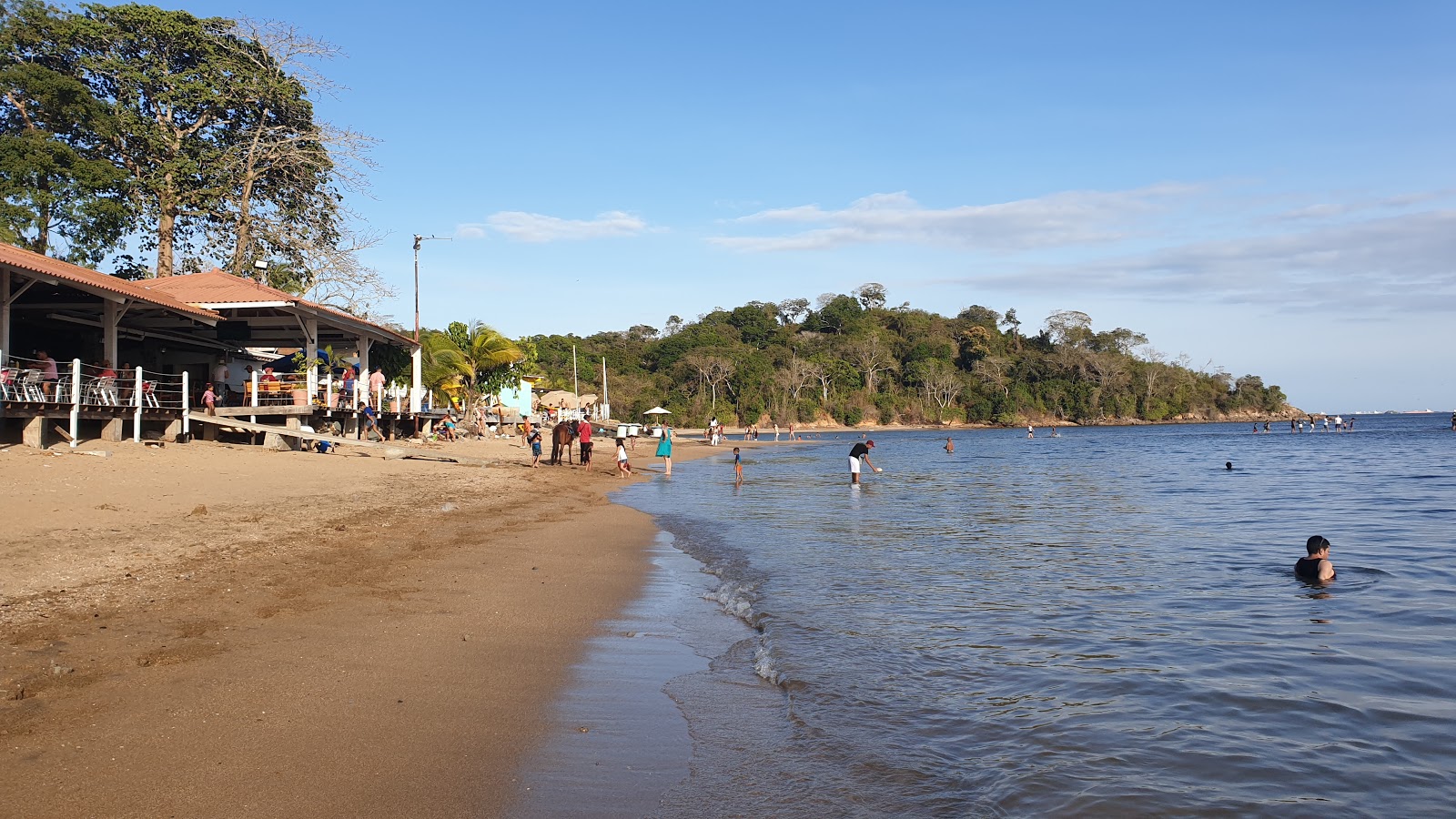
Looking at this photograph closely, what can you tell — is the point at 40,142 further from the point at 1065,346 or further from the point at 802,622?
the point at 1065,346

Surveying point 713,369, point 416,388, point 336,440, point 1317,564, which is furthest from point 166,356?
point 713,369

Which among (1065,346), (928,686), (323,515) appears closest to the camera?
(928,686)

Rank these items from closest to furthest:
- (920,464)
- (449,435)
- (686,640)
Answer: (686,640) → (449,435) → (920,464)

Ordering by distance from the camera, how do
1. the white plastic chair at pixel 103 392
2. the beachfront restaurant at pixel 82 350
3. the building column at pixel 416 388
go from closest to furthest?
the beachfront restaurant at pixel 82 350 → the white plastic chair at pixel 103 392 → the building column at pixel 416 388

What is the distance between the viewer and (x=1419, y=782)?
4.47m

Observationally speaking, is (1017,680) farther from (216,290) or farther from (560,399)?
(560,399)

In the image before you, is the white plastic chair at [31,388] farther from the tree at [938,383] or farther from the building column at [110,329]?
the tree at [938,383]

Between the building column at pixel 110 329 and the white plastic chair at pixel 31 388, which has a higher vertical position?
the building column at pixel 110 329

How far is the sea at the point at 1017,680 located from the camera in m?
4.37

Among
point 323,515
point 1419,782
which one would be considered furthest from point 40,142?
point 1419,782

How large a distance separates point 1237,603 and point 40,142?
34337 millimetres

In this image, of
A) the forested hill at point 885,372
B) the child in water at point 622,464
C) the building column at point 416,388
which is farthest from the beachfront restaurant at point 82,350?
the forested hill at point 885,372

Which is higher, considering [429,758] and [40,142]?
[40,142]

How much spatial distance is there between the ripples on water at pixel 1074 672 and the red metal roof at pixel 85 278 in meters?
11.2
